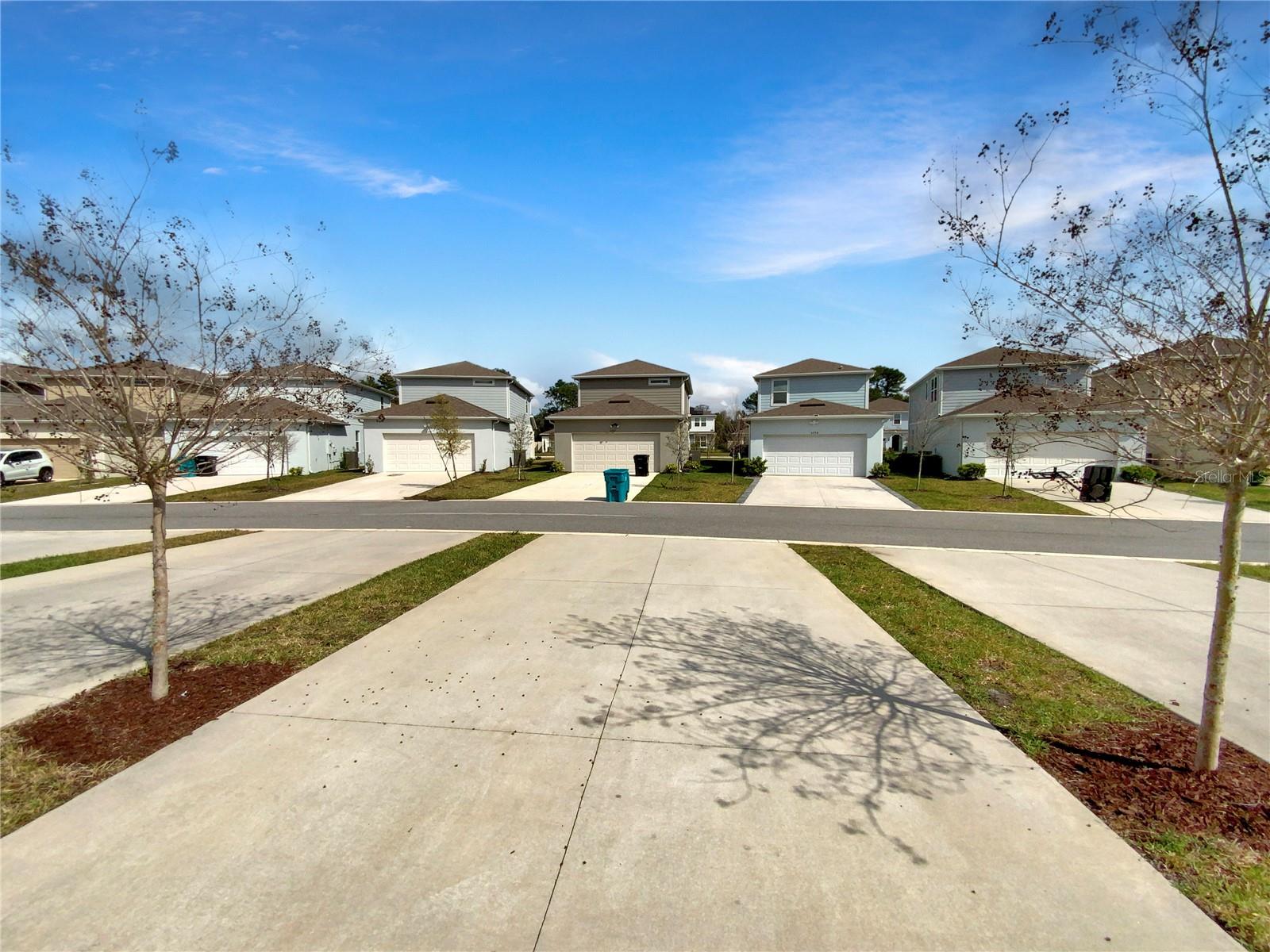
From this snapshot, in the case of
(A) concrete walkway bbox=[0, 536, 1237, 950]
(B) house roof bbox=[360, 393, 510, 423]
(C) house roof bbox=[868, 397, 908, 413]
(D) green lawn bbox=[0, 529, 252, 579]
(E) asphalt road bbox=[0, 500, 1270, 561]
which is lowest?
(A) concrete walkway bbox=[0, 536, 1237, 950]

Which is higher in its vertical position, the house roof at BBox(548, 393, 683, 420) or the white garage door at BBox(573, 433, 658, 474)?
the house roof at BBox(548, 393, 683, 420)

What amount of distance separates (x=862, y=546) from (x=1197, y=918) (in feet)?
28.0

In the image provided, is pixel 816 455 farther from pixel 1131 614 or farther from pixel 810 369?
pixel 1131 614

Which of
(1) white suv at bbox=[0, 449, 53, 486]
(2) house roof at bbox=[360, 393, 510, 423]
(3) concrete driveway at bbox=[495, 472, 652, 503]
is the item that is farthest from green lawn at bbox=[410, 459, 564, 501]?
(1) white suv at bbox=[0, 449, 53, 486]

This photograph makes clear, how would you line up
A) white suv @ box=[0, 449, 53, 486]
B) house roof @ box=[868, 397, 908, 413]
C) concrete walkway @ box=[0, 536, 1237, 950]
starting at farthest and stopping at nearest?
house roof @ box=[868, 397, 908, 413] → white suv @ box=[0, 449, 53, 486] → concrete walkway @ box=[0, 536, 1237, 950]

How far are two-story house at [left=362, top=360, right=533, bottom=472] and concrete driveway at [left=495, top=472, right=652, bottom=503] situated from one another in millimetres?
5002

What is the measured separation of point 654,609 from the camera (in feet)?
21.0

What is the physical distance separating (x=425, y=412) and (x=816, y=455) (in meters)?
18.8

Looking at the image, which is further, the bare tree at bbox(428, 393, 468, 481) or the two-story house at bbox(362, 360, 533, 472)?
the two-story house at bbox(362, 360, 533, 472)

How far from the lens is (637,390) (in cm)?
3189

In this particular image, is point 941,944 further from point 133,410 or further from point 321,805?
point 133,410

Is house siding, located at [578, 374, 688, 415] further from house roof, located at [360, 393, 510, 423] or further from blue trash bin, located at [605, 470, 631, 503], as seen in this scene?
blue trash bin, located at [605, 470, 631, 503]

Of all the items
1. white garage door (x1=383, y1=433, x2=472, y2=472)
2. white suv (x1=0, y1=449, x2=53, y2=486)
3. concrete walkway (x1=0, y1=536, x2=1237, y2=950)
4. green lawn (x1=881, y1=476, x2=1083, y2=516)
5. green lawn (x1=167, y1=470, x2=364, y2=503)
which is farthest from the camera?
white garage door (x1=383, y1=433, x2=472, y2=472)

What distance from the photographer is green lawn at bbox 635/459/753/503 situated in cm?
1795
